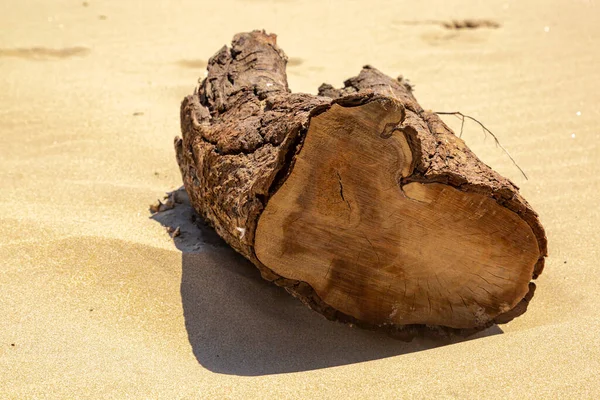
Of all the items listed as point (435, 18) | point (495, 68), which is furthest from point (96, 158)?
point (435, 18)

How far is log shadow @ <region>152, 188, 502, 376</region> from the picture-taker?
2.44m

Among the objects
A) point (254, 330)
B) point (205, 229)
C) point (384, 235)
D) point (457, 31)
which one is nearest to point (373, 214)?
point (384, 235)

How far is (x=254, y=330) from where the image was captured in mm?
2586

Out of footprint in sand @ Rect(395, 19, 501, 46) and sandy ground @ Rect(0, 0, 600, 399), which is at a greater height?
footprint in sand @ Rect(395, 19, 501, 46)

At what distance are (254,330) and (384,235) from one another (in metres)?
0.60

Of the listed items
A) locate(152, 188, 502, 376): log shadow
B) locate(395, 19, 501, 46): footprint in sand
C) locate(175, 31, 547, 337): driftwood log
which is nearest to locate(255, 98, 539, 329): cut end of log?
locate(175, 31, 547, 337): driftwood log

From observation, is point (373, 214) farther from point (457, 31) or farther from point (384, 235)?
point (457, 31)

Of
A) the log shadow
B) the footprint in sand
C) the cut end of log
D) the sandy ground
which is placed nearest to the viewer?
the cut end of log

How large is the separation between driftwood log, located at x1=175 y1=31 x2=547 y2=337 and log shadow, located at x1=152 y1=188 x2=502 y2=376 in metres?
0.09

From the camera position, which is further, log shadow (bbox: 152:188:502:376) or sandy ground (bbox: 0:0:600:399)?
log shadow (bbox: 152:188:502:376)

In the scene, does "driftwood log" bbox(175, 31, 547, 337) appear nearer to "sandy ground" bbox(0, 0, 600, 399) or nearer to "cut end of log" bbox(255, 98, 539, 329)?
"cut end of log" bbox(255, 98, 539, 329)

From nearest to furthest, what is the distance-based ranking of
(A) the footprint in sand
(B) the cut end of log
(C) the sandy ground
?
(B) the cut end of log → (C) the sandy ground → (A) the footprint in sand

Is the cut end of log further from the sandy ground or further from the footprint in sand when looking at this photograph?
the footprint in sand

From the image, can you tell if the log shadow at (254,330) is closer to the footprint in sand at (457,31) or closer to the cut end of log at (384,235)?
the cut end of log at (384,235)
